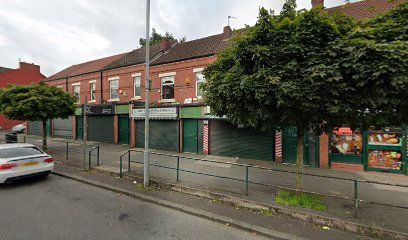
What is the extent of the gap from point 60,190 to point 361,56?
8784mm

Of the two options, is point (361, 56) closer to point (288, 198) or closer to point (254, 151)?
point (288, 198)

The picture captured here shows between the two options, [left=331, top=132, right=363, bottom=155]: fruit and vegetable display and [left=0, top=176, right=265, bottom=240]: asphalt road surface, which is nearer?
[left=0, top=176, right=265, bottom=240]: asphalt road surface

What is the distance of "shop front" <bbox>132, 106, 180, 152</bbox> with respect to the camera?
1477cm

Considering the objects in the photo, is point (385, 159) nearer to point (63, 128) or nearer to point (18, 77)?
point (63, 128)

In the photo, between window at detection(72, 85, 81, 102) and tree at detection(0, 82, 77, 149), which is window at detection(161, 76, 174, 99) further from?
window at detection(72, 85, 81, 102)

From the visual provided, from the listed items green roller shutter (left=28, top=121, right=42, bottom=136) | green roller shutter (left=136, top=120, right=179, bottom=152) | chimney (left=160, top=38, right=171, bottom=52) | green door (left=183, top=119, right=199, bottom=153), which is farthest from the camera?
green roller shutter (left=28, top=121, right=42, bottom=136)

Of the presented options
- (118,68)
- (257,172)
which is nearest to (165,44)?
(118,68)

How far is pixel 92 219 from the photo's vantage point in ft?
17.6

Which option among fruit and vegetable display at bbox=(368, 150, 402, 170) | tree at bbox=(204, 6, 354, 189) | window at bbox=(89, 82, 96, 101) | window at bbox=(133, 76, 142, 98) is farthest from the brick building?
fruit and vegetable display at bbox=(368, 150, 402, 170)

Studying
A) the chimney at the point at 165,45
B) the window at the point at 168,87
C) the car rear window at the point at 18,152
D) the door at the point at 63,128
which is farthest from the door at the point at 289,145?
the door at the point at 63,128

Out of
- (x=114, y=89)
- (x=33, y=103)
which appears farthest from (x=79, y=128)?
(x=33, y=103)

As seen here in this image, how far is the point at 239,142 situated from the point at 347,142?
5.04m

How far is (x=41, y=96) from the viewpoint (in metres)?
12.9

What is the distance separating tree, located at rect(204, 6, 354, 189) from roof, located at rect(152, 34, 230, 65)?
338 inches
